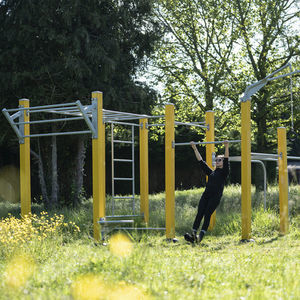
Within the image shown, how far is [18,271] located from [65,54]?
10.4 metres

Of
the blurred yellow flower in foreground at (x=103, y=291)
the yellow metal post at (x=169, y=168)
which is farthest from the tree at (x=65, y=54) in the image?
the blurred yellow flower in foreground at (x=103, y=291)

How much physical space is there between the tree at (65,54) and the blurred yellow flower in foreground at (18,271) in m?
8.92

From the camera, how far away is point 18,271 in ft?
18.4

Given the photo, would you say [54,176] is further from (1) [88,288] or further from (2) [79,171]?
(1) [88,288]

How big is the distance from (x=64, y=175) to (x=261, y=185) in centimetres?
629

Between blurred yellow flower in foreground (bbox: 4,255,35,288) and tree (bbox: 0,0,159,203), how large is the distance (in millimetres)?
8920

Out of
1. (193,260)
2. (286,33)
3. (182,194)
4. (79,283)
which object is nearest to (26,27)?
(182,194)

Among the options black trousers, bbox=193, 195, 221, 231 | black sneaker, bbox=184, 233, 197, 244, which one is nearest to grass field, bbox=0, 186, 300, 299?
black sneaker, bbox=184, 233, 197, 244

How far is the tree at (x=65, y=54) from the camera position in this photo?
1510 centimetres

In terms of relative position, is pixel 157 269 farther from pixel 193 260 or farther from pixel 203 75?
pixel 203 75

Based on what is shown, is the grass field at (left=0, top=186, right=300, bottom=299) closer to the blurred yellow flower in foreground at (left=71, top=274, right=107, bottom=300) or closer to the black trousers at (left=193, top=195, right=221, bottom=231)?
the blurred yellow flower in foreground at (left=71, top=274, right=107, bottom=300)

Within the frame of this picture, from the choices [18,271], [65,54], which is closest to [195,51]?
[65,54]

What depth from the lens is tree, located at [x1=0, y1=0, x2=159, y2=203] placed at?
1510 centimetres

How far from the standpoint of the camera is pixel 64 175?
17609mm
